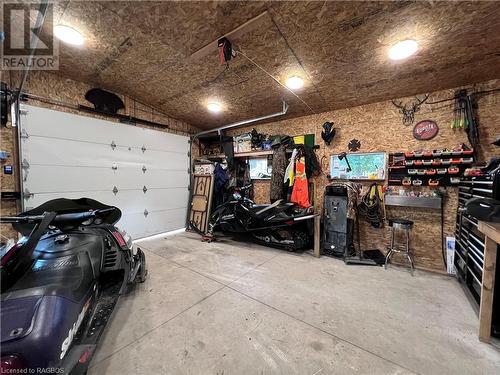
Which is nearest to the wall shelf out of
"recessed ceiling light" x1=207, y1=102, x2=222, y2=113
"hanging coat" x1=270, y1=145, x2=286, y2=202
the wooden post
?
the wooden post

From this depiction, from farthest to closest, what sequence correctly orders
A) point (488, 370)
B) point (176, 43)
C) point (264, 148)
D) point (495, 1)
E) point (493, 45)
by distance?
point (264, 148) → point (176, 43) → point (493, 45) → point (495, 1) → point (488, 370)

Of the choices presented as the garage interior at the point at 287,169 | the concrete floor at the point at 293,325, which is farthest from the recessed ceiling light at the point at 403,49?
the concrete floor at the point at 293,325

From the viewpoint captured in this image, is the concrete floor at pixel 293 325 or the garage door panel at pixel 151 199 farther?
the garage door panel at pixel 151 199

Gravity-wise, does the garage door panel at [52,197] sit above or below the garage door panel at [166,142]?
below

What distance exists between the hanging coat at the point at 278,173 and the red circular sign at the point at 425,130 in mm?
2056

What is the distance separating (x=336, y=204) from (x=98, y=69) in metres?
4.11

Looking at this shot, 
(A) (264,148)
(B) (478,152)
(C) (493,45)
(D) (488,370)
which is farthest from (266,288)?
(C) (493,45)

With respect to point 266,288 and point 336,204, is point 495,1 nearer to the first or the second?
point 336,204

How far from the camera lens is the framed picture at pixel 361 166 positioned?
10.4 feet

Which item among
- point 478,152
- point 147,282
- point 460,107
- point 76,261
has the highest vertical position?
point 460,107

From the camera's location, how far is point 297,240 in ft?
11.1

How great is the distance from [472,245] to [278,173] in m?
2.70

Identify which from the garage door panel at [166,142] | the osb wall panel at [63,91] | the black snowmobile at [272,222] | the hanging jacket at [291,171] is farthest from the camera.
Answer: the garage door panel at [166,142]

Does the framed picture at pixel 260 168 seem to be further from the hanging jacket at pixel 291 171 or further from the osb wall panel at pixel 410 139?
the osb wall panel at pixel 410 139
